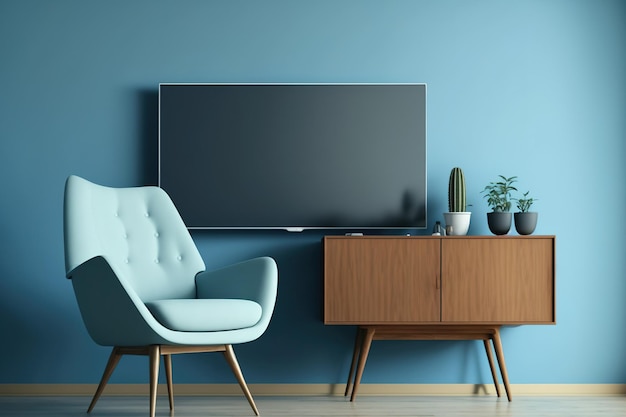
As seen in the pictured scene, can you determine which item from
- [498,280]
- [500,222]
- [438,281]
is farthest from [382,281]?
[500,222]

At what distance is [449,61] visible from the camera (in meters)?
3.88

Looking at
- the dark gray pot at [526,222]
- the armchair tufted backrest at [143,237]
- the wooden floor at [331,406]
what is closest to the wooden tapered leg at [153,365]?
the wooden floor at [331,406]

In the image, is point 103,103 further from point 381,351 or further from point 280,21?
point 381,351

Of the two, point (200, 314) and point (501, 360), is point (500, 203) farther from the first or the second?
point (200, 314)

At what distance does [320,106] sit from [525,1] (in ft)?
3.84

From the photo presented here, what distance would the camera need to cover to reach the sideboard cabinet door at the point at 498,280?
11.4 feet

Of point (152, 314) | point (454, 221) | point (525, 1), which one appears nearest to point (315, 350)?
point (454, 221)

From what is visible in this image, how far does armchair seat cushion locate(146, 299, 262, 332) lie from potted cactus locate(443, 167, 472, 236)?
1.17 m

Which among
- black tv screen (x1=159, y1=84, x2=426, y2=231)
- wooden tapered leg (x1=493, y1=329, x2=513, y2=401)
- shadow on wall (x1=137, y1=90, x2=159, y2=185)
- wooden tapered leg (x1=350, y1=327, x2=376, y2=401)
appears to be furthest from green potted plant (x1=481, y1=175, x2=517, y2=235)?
shadow on wall (x1=137, y1=90, x2=159, y2=185)

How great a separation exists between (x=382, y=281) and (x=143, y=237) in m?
1.07

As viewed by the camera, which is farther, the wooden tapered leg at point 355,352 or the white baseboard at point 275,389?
the white baseboard at point 275,389

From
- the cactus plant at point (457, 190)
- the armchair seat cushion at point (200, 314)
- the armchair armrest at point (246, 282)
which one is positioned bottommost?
the armchair seat cushion at point (200, 314)

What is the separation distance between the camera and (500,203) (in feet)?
12.0

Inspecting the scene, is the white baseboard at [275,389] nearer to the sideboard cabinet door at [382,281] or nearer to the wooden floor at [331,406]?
the wooden floor at [331,406]
